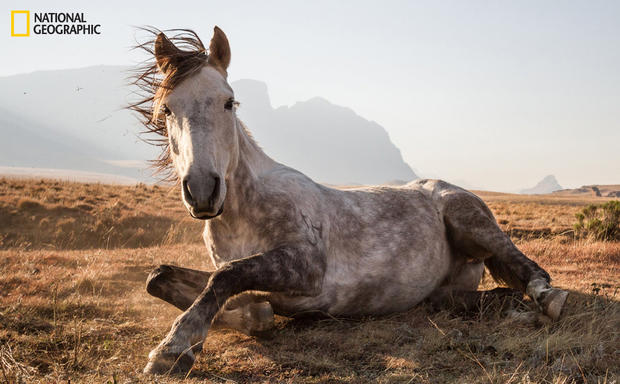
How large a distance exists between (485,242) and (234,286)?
309 cm

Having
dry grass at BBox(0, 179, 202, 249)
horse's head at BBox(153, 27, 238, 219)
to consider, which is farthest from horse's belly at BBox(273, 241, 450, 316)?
dry grass at BBox(0, 179, 202, 249)

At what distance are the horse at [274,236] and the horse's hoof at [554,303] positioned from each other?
11 mm

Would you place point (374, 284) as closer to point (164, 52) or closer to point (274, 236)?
point (274, 236)

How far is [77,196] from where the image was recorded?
53.8ft

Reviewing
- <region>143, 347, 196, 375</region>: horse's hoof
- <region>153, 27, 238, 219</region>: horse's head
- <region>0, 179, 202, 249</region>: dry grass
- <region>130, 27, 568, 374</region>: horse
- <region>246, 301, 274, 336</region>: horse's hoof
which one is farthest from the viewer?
<region>0, 179, 202, 249</region>: dry grass

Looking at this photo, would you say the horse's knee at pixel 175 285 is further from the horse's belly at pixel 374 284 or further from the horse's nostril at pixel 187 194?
the horse's nostril at pixel 187 194

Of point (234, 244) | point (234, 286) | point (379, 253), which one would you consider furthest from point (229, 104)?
point (379, 253)

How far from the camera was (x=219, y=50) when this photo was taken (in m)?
3.93

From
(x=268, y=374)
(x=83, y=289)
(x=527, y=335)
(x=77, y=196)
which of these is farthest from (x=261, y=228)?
(x=77, y=196)

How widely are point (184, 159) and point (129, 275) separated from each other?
13.5 feet

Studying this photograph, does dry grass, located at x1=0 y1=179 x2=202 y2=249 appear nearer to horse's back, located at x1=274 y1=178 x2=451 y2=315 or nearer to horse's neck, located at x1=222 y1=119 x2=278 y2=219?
horse's neck, located at x1=222 y1=119 x2=278 y2=219

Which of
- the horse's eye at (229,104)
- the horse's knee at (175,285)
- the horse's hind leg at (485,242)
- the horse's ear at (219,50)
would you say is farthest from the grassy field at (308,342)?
the horse's ear at (219,50)

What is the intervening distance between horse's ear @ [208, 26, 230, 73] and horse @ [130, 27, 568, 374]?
12mm

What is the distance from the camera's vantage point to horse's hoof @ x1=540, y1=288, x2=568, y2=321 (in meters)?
3.82
